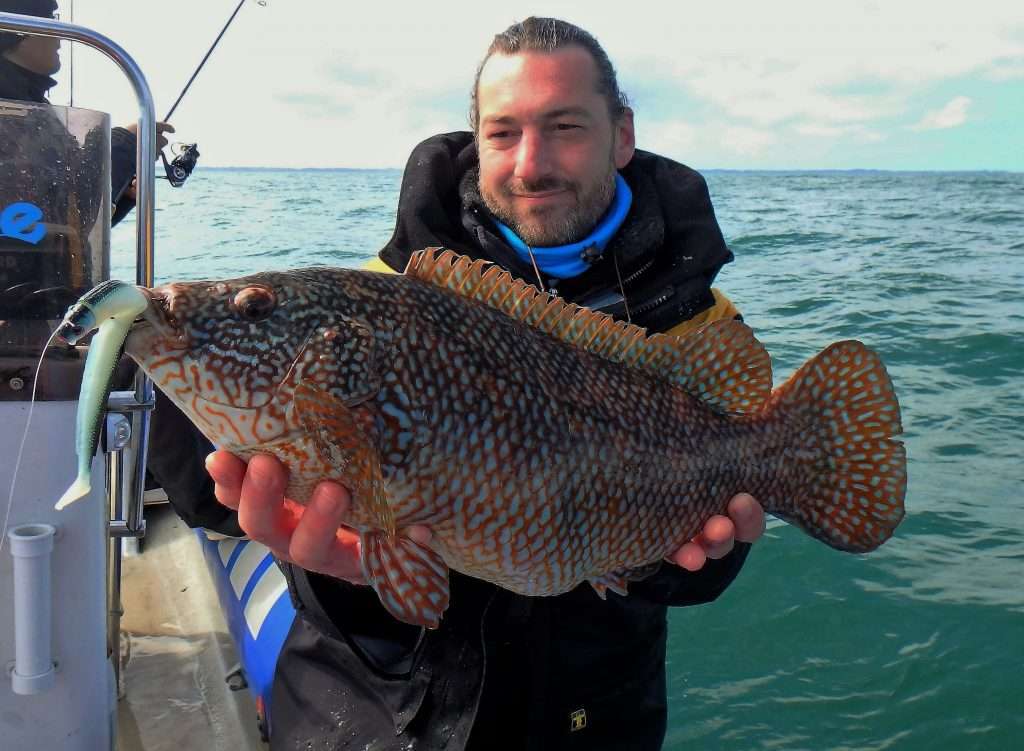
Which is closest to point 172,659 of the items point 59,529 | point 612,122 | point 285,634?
point 285,634

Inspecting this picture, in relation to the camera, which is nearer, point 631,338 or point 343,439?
point 343,439

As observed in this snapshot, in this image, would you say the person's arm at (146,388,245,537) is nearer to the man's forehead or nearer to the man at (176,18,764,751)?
the man at (176,18,764,751)

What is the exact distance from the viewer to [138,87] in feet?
8.61

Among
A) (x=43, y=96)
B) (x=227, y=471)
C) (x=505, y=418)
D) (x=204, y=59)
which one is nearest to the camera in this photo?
(x=227, y=471)

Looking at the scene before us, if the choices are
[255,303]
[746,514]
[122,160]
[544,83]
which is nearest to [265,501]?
[255,303]

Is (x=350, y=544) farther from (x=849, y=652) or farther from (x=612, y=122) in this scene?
(x=849, y=652)

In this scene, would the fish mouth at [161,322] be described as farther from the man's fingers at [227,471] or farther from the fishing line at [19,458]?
the fishing line at [19,458]

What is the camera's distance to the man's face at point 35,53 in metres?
3.98

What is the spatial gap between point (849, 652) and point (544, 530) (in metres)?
4.45

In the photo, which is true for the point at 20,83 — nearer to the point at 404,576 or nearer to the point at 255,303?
the point at 255,303

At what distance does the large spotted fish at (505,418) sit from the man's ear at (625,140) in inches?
55.7

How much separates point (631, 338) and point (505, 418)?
625 millimetres

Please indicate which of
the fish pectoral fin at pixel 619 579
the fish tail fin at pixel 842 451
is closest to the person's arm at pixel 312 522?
the fish pectoral fin at pixel 619 579

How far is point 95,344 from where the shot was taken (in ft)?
5.67
